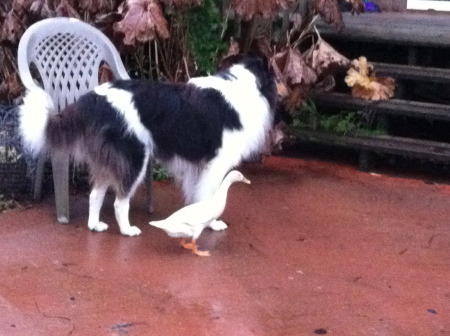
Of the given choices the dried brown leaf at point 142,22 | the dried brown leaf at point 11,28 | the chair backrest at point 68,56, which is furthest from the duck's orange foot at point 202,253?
the dried brown leaf at point 11,28

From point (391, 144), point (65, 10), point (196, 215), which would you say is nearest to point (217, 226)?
point (196, 215)

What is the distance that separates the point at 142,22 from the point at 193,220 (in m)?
1.68

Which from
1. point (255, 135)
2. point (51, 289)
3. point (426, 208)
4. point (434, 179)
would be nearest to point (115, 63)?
point (255, 135)

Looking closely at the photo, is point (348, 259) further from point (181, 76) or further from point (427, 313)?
point (181, 76)

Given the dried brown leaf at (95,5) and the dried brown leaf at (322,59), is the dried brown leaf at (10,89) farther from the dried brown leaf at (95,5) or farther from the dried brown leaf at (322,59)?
the dried brown leaf at (322,59)

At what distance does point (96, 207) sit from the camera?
4277 millimetres

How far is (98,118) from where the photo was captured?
13.1 feet

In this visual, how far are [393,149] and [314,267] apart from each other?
222cm

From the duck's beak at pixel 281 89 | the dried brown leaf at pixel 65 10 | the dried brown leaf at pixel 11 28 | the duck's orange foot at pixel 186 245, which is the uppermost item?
the dried brown leaf at pixel 65 10

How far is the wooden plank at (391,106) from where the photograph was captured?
18.5ft

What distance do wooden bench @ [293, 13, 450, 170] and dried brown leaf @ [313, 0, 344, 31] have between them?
63 cm

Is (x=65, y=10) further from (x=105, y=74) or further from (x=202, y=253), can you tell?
(x=202, y=253)

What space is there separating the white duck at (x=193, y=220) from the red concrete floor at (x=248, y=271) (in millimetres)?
136

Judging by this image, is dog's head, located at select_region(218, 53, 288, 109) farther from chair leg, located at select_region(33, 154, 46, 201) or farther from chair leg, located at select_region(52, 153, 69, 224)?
chair leg, located at select_region(33, 154, 46, 201)
